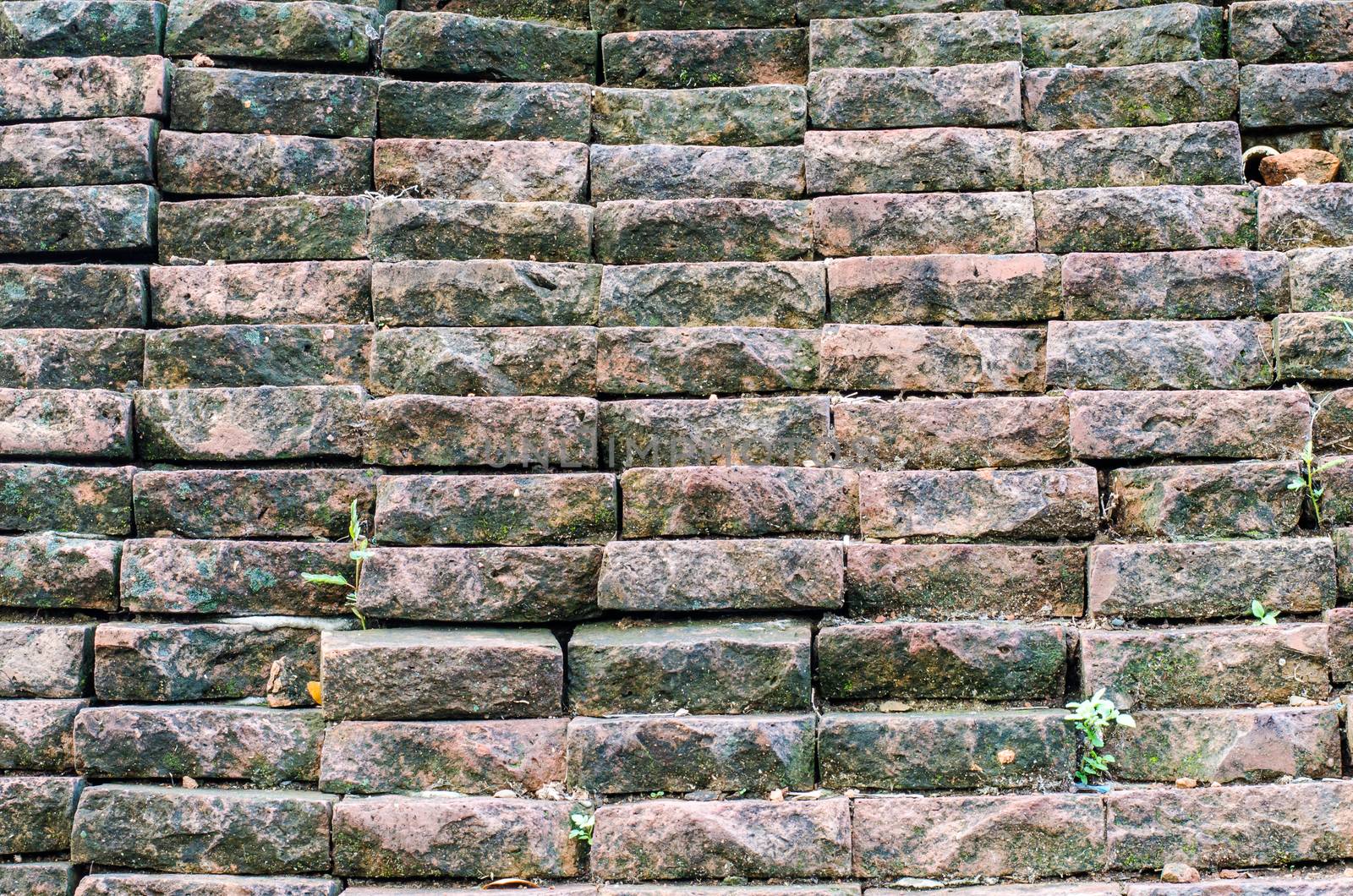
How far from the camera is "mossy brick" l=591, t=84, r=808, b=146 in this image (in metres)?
3.66

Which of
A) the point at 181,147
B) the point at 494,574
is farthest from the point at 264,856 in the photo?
the point at 181,147

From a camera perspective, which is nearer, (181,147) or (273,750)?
(273,750)

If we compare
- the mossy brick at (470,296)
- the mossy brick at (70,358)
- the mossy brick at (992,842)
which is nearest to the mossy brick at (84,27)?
the mossy brick at (70,358)

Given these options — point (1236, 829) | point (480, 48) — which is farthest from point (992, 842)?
point (480, 48)

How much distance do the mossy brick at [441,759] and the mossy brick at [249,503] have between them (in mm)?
651

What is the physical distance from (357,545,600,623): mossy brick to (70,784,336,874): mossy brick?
0.59 m

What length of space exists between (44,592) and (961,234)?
10.1ft

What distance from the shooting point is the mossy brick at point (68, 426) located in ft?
10.8

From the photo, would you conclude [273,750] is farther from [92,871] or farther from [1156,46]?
[1156,46]

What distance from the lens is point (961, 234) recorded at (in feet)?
11.3

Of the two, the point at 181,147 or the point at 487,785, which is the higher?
the point at 181,147

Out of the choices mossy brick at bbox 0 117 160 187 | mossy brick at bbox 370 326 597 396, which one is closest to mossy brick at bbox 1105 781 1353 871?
mossy brick at bbox 370 326 597 396

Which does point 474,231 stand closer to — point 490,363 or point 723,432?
point 490,363

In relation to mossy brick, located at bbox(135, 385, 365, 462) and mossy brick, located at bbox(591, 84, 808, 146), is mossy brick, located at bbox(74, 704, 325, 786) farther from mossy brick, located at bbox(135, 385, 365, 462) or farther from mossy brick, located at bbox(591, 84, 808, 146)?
mossy brick, located at bbox(591, 84, 808, 146)
